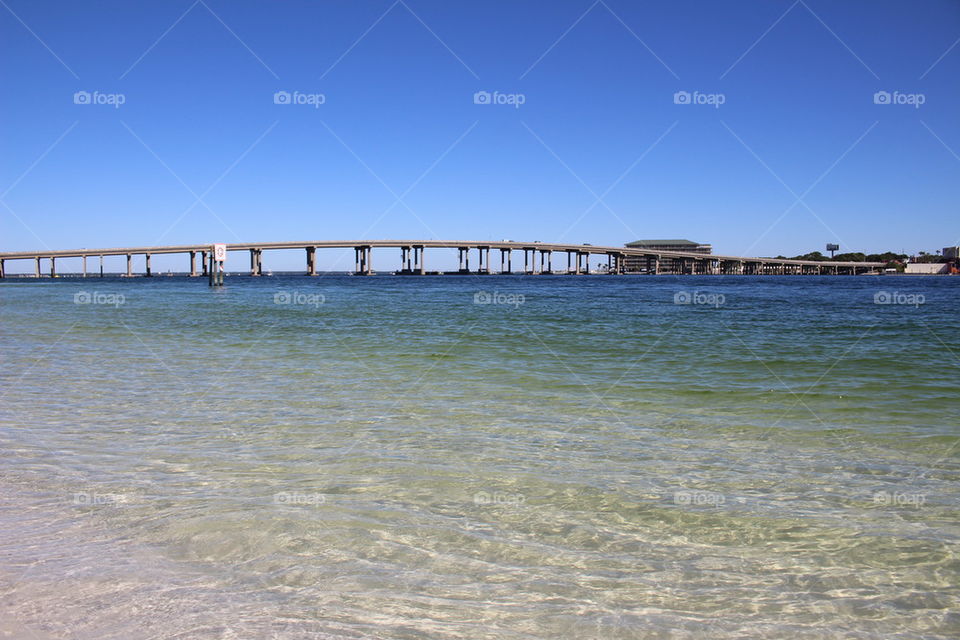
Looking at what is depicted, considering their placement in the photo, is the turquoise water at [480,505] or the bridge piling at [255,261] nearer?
the turquoise water at [480,505]

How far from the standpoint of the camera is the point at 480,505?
17.0 feet

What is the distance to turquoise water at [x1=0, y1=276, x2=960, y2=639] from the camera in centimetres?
349

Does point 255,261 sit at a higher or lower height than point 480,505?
higher

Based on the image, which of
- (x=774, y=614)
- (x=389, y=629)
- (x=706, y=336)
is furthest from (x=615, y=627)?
(x=706, y=336)

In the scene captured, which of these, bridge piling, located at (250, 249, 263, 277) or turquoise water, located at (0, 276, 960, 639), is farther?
bridge piling, located at (250, 249, 263, 277)

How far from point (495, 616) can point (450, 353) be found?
1241 centimetres

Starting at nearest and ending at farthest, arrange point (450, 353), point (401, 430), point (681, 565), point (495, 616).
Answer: point (495, 616) → point (681, 565) → point (401, 430) → point (450, 353)

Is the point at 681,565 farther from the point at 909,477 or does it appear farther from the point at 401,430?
the point at 401,430

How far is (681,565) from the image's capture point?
13.5 ft

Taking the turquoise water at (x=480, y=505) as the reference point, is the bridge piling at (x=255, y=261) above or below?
above

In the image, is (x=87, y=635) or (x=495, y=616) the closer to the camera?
(x=87, y=635)

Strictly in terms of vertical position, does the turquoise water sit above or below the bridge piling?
below

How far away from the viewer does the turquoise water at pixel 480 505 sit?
349 centimetres

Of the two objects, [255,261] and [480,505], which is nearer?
[480,505]
